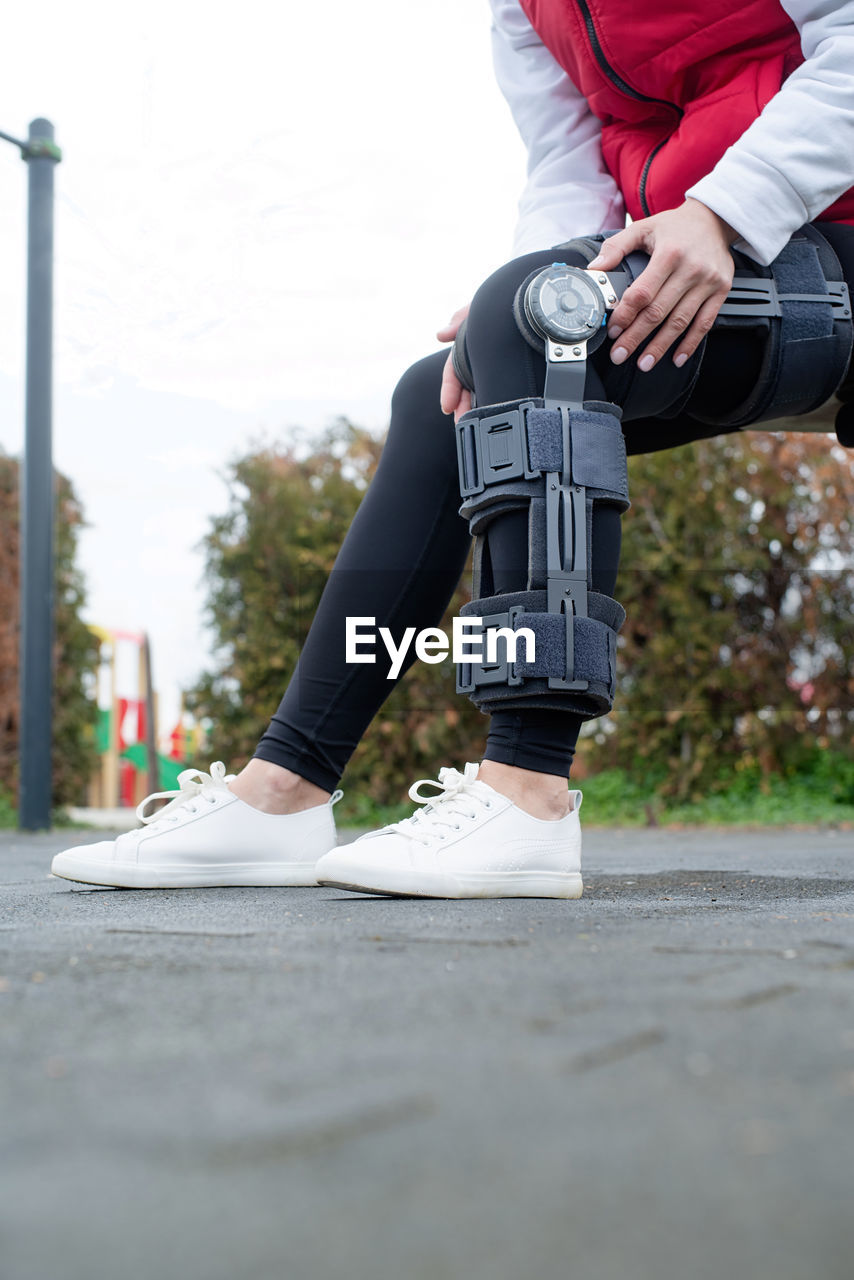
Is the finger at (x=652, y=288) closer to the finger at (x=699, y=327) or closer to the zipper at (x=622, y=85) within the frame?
the finger at (x=699, y=327)

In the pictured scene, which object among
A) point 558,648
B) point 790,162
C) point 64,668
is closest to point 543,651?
point 558,648

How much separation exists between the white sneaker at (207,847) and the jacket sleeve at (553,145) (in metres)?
1.00

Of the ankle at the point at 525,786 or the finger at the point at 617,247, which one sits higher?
the finger at the point at 617,247

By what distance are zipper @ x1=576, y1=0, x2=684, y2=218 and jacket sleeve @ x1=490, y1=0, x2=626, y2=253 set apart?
0.13 m

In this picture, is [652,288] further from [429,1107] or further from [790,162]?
[429,1107]

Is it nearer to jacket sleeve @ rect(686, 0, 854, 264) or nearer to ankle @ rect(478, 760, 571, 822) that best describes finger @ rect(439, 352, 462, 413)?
jacket sleeve @ rect(686, 0, 854, 264)

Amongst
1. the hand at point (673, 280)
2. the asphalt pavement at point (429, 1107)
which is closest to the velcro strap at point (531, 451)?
the hand at point (673, 280)

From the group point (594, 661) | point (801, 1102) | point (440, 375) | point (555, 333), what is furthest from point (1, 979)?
point (440, 375)

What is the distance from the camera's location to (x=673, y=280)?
1.33 meters

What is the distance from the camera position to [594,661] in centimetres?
130

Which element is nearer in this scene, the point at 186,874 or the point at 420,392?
the point at 186,874

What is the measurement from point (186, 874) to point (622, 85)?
51.9 inches

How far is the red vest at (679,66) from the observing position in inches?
60.0

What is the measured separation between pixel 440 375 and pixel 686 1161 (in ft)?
4.51
